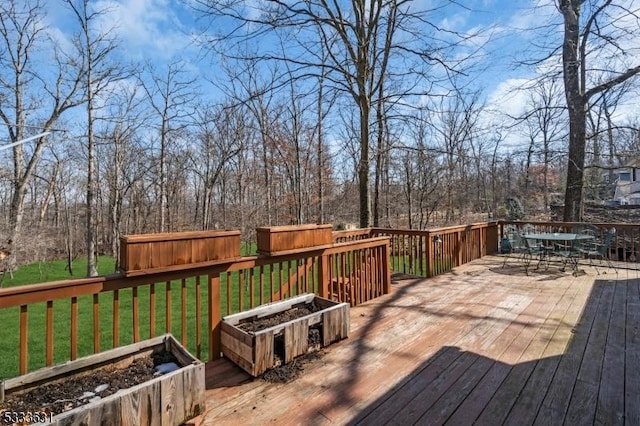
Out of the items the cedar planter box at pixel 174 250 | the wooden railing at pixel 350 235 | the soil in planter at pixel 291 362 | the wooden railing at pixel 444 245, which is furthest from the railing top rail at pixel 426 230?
the cedar planter box at pixel 174 250

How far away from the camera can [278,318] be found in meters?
2.85

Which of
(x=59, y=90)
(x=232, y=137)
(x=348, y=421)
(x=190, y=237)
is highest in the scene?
(x=59, y=90)

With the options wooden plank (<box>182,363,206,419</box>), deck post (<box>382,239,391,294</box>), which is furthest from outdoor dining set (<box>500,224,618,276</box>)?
wooden plank (<box>182,363,206,419</box>)

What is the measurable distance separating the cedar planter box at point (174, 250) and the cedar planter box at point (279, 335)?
21.9 inches

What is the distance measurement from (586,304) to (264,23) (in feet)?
20.9

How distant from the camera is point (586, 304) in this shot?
407 centimetres

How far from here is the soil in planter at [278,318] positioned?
267 centimetres

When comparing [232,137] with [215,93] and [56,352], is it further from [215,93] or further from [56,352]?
[56,352]

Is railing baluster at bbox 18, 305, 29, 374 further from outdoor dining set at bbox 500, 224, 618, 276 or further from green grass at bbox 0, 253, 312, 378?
outdoor dining set at bbox 500, 224, 618, 276

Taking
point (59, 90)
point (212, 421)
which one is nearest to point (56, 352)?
point (212, 421)

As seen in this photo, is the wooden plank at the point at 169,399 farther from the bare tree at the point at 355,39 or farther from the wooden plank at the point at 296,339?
the bare tree at the point at 355,39

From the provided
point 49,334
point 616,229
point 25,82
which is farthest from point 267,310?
point 25,82

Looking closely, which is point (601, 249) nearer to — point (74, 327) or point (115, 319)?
point (115, 319)

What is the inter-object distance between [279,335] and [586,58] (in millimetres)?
9926
